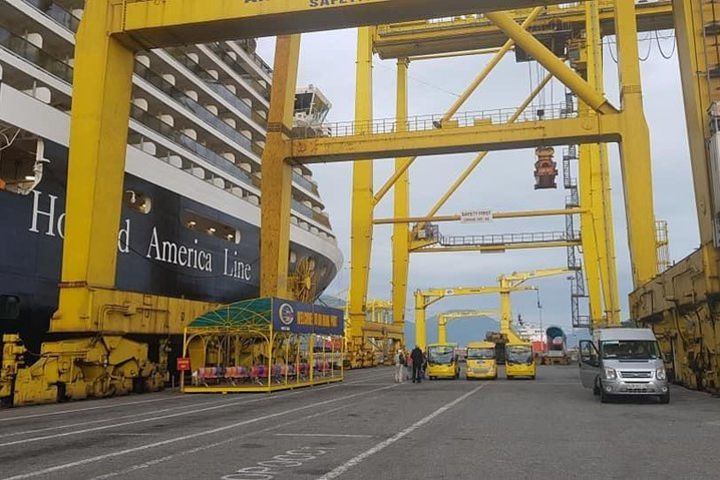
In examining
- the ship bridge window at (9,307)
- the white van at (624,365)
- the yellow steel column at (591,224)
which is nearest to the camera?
the white van at (624,365)

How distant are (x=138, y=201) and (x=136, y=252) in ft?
7.17

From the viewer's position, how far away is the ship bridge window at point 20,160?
16.7 m

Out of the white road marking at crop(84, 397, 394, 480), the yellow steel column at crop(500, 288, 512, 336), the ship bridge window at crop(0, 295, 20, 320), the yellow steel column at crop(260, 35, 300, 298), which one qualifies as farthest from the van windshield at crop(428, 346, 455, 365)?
the yellow steel column at crop(500, 288, 512, 336)

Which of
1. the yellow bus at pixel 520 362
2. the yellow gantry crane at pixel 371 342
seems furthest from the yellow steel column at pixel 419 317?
the yellow bus at pixel 520 362

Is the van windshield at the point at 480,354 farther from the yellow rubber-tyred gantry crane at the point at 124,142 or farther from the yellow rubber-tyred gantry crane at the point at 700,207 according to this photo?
the yellow rubber-tyred gantry crane at the point at 700,207

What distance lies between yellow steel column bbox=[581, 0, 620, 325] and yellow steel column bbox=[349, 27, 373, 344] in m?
13.0

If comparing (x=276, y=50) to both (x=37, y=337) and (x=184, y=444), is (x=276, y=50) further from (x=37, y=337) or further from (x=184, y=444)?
(x=184, y=444)

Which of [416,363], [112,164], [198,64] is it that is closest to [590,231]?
[416,363]

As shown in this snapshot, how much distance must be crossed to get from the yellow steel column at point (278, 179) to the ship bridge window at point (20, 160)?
8908mm

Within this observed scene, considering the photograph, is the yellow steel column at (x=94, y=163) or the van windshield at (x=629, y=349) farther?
the yellow steel column at (x=94, y=163)

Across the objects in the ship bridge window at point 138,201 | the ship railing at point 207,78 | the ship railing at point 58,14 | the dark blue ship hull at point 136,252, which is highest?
A: the ship railing at point 207,78

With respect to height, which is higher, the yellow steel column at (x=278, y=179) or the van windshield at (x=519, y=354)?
the yellow steel column at (x=278, y=179)

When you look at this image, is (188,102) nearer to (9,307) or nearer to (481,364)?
(9,307)

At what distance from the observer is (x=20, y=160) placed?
19.0 m
